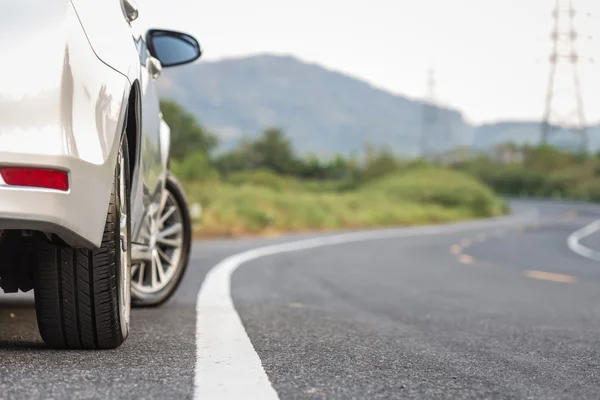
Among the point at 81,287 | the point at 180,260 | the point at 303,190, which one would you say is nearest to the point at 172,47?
the point at 180,260

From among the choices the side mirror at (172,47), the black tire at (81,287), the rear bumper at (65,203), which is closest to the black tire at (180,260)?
the side mirror at (172,47)

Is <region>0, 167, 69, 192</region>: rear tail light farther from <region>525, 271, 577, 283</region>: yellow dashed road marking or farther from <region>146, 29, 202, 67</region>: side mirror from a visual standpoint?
<region>525, 271, 577, 283</region>: yellow dashed road marking

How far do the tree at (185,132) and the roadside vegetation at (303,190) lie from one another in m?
0.17

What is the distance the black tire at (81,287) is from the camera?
318cm

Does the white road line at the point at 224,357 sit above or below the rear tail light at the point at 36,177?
below

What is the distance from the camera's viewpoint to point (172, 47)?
16.2 feet

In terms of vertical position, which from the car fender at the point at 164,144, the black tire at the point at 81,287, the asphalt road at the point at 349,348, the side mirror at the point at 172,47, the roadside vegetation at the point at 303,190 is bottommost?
the roadside vegetation at the point at 303,190

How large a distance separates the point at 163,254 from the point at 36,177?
2.90 m

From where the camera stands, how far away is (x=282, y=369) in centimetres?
305

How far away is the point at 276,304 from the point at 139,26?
2522 mm

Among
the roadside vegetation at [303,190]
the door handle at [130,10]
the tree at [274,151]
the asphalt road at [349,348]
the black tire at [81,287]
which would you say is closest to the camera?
the asphalt road at [349,348]

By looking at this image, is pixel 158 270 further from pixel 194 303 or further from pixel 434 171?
pixel 434 171

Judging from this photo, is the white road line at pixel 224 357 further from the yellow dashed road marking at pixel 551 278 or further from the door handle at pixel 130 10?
the yellow dashed road marking at pixel 551 278

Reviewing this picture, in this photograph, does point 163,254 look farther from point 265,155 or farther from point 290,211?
point 265,155
